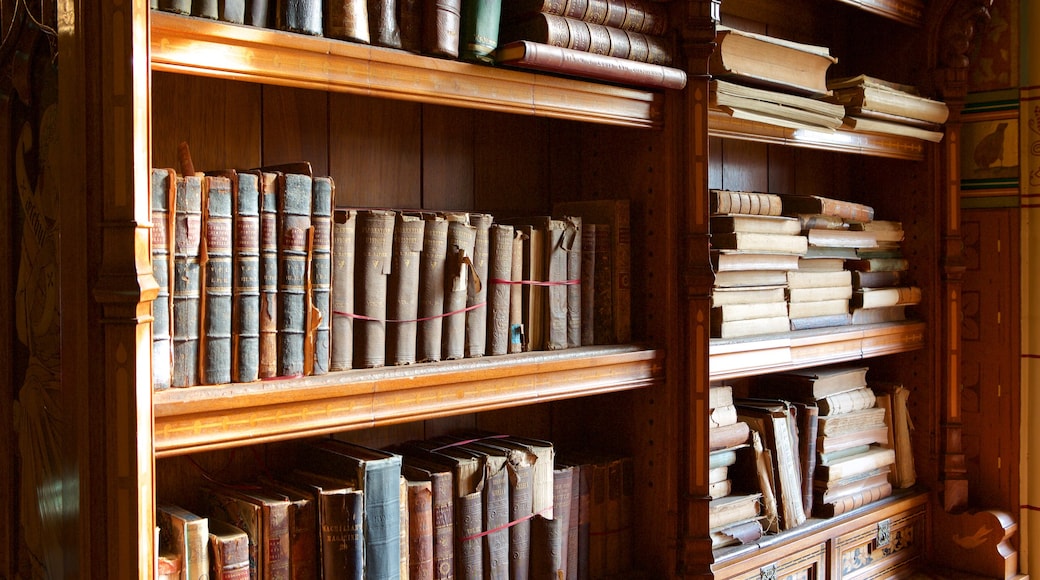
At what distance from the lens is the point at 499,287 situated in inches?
58.8

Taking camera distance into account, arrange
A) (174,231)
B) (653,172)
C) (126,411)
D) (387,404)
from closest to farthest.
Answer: (126,411) → (174,231) → (387,404) → (653,172)

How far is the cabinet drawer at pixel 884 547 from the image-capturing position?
213 cm

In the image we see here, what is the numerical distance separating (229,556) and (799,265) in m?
1.41

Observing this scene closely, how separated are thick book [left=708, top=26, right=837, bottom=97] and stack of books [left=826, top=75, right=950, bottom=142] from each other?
3.4 inches

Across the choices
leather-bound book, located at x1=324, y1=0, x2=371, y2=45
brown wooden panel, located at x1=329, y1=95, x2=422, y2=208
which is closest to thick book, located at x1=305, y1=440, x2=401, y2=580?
brown wooden panel, located at x1=329, y1=95, x2=422, y2=208

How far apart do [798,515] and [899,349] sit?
0.54 metres

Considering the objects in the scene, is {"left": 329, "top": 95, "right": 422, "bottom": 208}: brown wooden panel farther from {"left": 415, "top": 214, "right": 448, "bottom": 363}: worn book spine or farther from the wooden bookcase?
{"left": 415, "top": 214, "right": 448, "bottom": 363}: worn book spine

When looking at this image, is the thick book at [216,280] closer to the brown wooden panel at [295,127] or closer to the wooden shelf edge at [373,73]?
the wooden shelf edge at [373,73]

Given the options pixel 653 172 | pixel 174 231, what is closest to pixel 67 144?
pixel 174 231

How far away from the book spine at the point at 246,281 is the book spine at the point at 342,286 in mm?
134

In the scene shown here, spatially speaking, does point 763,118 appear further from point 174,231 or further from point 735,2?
point 174,231

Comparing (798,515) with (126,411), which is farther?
(798,515)

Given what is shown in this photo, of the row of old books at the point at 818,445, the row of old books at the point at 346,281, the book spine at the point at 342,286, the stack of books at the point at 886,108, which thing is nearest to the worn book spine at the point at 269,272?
the row of old books at the point at 346,281

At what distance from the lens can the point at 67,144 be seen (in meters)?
0.96
